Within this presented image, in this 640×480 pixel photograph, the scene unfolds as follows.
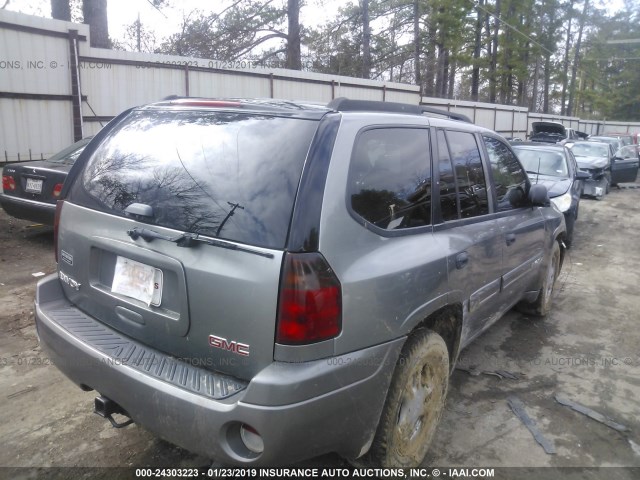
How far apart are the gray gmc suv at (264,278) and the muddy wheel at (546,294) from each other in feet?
7.48

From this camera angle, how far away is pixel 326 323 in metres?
1.89

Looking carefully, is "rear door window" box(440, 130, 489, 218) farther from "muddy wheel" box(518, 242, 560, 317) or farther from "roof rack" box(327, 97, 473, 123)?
"muddy wheel" box(518, 242, 560, 317)

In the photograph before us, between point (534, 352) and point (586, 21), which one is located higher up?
point (586, 21)

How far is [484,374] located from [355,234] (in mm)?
2301

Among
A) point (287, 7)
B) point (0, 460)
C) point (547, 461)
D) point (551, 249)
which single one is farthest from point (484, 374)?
point (287, 7)

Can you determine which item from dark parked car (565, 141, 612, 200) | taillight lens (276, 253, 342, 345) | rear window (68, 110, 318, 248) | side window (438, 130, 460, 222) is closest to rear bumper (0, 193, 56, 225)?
rear window (68, 110, 318, 248)

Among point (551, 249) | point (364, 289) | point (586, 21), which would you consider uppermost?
point (586, 21)

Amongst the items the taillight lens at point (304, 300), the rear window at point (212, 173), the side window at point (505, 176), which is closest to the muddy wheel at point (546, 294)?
the side window at point (505, 176)

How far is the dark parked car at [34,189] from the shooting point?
600 centimetres

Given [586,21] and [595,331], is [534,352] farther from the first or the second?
[586,21]

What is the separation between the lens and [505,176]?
3727 millimetres

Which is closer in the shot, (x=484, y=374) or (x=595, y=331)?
(x=484, y=374)

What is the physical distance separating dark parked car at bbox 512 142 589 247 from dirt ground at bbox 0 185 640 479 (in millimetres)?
2091

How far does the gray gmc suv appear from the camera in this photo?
1.86 m
